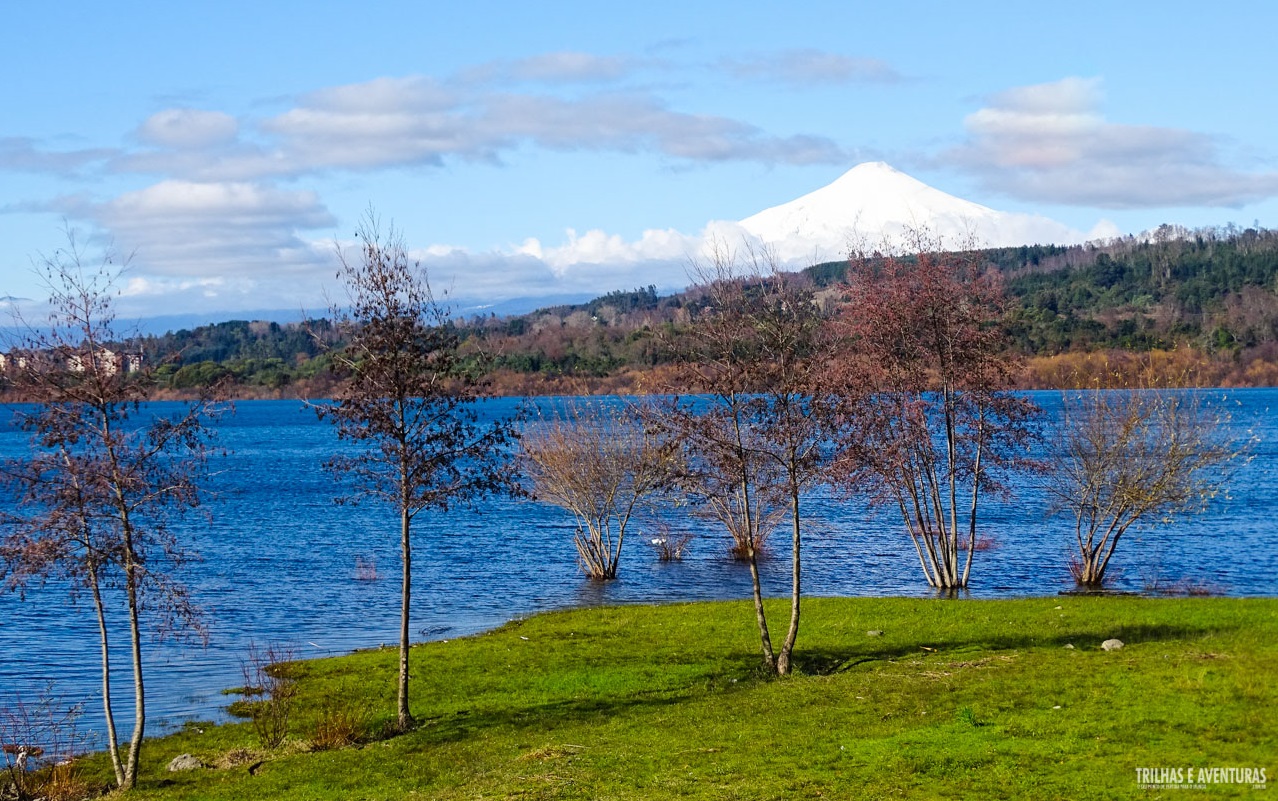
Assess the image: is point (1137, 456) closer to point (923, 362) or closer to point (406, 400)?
point (923, 362)

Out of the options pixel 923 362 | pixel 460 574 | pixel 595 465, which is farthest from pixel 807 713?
pixel 460 574

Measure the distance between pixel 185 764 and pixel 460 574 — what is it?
25736mm

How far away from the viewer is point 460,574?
4400 cm

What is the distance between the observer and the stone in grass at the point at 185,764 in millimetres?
18188

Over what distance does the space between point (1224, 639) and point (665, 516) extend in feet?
122

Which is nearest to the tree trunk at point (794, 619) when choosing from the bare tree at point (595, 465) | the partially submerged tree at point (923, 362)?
the partially submerged tree at point (923, 362)

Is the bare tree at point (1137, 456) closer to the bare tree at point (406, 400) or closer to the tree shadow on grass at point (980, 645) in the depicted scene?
the tree shadow on grass at point (980, 645)

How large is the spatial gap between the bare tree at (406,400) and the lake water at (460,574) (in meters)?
7.33

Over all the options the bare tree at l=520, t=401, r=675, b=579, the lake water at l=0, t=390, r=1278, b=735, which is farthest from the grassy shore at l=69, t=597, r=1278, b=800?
the bare tree at l=520, t=401, r=675, b=579

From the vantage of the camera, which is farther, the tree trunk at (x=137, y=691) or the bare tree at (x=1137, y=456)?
the bare tree at (x=1137, y=456)

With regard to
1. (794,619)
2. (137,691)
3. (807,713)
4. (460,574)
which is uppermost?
(137,691)

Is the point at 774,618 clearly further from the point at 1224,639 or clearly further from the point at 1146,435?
the point at 1146,435

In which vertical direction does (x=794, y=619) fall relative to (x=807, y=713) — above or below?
above

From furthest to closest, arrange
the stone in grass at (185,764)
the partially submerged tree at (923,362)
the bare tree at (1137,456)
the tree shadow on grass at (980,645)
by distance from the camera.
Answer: the bare tree at (1137,456), the partially submerged tree at (923,362), the tree shadow on grass at (980,645), the stone in grass at (185,764)
